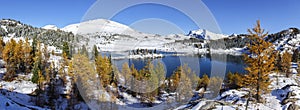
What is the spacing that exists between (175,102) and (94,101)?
1694 cm

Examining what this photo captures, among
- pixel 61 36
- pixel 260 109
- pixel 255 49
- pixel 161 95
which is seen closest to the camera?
pixel 260 109

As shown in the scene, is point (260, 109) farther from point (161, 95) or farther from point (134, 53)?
point (134, 53)

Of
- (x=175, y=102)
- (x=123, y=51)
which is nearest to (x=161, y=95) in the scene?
(x=175, y=102)

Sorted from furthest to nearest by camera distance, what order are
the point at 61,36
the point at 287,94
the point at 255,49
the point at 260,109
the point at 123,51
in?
the point at 61,36, the point at 123,51, the point at 287,94, the point at 255,49, the point at 260,109

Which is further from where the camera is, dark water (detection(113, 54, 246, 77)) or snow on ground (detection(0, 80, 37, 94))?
dark water (detection(113, 54, 246, 77))

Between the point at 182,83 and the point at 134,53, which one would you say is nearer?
the point at 182,83

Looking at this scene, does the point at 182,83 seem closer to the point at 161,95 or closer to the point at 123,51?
the point at 161,95

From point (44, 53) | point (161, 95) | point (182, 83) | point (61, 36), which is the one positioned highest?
point (61, 36)

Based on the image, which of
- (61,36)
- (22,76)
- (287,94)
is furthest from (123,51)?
(287,94)

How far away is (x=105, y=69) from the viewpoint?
5241cm

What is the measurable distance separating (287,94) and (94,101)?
111ft

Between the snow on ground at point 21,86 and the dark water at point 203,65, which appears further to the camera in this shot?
the dark water at point 203,65

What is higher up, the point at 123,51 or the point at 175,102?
the point at 123,51

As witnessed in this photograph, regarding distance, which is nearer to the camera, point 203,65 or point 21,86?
point 21,86
